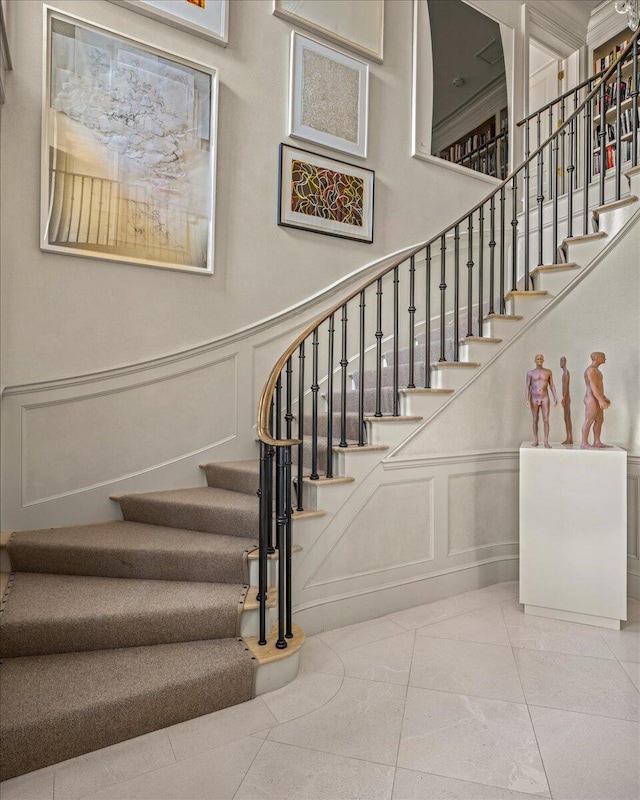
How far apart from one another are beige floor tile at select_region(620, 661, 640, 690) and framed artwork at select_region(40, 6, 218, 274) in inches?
124

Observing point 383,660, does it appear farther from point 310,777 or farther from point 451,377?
point 451,377

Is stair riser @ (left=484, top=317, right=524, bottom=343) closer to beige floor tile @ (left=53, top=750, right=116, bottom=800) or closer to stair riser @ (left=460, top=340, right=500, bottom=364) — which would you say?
stair riser @ (left=460, top=340, right=500, bottom=364)

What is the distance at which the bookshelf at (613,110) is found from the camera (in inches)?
173

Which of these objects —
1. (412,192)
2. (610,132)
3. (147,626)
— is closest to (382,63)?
(412,192)

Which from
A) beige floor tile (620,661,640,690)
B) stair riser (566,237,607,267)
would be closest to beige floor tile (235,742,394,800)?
beige floor tile (620,661,640,690)

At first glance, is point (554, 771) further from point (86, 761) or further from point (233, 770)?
point (86, 761)

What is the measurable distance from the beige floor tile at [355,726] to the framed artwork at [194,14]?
12.8 feet

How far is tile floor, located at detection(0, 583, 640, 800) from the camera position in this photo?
5.28ft

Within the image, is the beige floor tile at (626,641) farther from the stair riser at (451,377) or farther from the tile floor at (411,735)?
the stair riser at (451,377)

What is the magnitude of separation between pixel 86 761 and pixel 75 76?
11.1 ft

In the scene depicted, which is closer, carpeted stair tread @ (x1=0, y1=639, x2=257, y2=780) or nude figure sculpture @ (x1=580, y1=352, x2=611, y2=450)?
carpeted stair tread @ (x1=0, y1=639, x2=257, y2=780)

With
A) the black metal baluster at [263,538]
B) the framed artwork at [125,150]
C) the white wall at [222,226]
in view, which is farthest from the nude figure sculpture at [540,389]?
the framed artwork at [125,150]

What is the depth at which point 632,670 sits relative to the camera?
2291 mm

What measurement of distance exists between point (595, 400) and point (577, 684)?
1.41m
